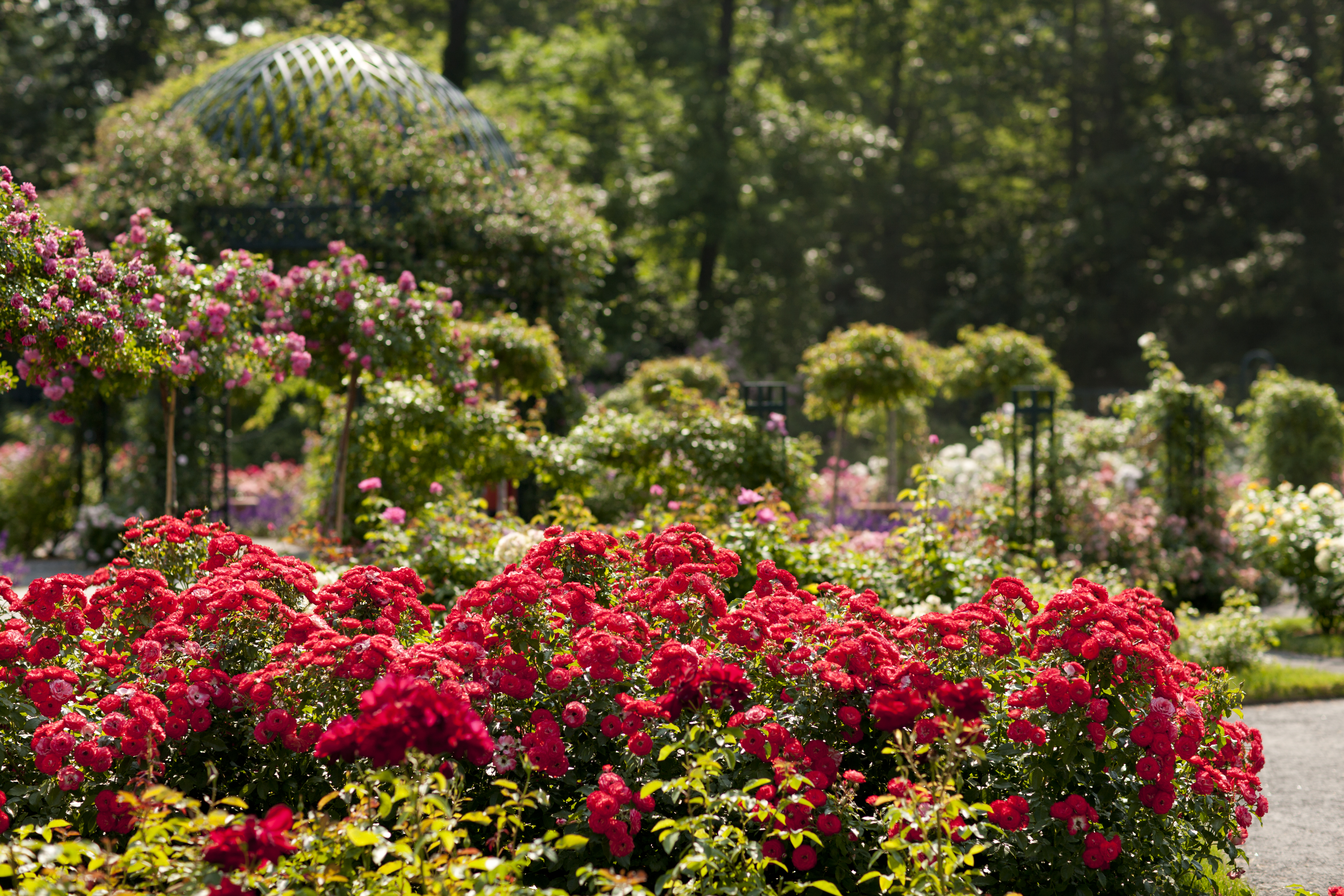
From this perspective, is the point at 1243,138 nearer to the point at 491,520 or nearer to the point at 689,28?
the point at 689,28

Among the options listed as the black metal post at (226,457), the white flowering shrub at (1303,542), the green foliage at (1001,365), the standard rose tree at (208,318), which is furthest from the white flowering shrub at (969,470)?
the black metal post at (226,457)

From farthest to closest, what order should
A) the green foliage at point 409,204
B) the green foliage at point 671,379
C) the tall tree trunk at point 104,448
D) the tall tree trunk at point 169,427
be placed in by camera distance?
the green foliage at point 671,379 < the green foliage at point 409,204 < the tall tree trunk at point 104,448 < the tall tree trunk at point 169,427

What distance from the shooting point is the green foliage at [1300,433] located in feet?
30.5

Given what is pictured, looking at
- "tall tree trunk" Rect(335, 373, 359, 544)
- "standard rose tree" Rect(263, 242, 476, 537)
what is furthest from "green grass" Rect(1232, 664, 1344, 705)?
"tall tree trunk" Rect(335, 373, 359, 544)

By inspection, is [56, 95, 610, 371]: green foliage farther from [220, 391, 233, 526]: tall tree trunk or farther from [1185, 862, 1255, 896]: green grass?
[1185, 862, 1255, 896]: green grass

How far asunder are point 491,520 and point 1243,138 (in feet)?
69.3

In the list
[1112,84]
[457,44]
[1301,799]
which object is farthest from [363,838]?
[1112,84]

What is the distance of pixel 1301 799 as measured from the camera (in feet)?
13.0

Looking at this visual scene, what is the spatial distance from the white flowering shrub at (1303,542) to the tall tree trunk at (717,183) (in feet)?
38.7

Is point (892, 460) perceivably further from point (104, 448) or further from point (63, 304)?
point (63, 304)

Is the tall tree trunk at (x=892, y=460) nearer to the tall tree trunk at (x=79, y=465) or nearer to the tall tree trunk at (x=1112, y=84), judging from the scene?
the tall tree trunk at (x=79, y=465)

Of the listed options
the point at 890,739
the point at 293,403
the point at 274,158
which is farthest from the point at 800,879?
the point at 293,403

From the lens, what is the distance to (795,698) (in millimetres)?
2775

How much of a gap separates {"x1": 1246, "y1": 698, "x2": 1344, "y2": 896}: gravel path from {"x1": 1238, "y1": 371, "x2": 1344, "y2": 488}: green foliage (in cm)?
461
